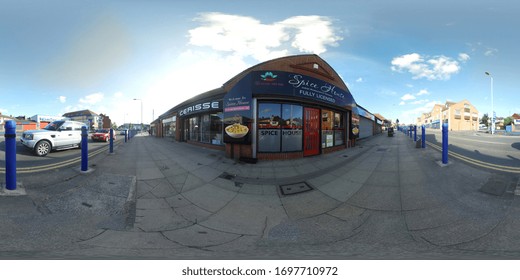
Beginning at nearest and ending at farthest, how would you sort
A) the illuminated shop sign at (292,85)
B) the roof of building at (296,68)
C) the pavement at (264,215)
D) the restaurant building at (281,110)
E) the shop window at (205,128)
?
1. the pavement at (264,215)
2. the illuminated shop sign at (292,85)
3. the restaurant building at (281,110)
4. the roof of building at (296,68)
5. the shop window at (205,128)

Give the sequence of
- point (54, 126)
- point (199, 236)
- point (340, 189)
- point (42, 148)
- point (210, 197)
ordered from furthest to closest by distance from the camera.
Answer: point (54, 126) < point (42, 148) < point (340, 189) < point (210, 197) < point (199, 236)

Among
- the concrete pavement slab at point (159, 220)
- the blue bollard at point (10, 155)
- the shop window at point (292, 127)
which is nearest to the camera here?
the concrete pavement slab at point (159, 220)

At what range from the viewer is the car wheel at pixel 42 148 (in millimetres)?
7855

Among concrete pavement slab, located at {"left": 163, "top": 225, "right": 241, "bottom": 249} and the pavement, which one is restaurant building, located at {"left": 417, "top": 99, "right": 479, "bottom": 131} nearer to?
the pavement

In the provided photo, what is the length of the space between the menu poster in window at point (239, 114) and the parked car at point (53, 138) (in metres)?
5.27

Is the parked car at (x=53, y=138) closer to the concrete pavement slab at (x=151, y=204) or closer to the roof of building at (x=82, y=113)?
the concrete pavement slab at (x=151, y=204)

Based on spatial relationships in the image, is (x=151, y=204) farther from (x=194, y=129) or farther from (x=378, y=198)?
(x=194, y=129)

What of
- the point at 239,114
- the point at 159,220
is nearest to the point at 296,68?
the point at 239,114

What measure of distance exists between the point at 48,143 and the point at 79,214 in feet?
22.2

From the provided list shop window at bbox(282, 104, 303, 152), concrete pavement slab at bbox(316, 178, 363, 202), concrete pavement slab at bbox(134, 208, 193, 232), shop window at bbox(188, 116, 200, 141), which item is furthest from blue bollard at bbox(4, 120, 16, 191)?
shop window at bbox(188, 116, 200, 141)

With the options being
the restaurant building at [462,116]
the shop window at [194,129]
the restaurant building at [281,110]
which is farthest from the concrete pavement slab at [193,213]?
the restaurant building at [462,116]

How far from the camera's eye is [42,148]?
799 cm

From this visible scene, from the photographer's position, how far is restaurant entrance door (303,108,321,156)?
970 cm

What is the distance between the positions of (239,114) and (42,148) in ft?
24.4
